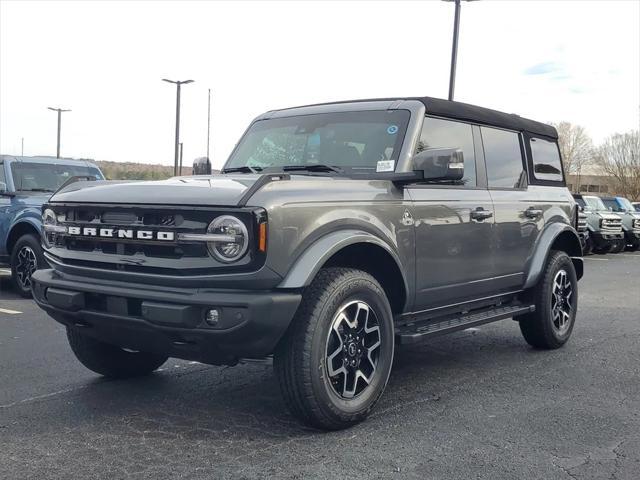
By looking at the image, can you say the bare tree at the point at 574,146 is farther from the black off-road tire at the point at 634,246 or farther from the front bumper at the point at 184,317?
the front bumper at the point at 184,317

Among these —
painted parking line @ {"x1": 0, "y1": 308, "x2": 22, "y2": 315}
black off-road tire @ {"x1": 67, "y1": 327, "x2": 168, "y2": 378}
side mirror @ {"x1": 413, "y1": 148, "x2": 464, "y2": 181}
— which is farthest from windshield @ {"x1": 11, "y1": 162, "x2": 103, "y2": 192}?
side mirror @ {"x1": 413, "y1": 148, "x2": 464, "y2": 181}

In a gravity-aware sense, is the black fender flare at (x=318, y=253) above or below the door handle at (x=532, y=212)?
below

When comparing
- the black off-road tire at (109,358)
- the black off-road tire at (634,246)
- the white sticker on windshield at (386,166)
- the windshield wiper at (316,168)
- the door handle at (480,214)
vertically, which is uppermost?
the white sticker on windshield at (386,166)

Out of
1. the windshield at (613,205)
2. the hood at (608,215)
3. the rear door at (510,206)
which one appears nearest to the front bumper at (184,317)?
the rear door at (510,206)

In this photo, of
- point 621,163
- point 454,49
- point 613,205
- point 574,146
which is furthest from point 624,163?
point 454,49

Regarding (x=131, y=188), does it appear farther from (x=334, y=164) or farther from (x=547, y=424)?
(x=547, y=424)

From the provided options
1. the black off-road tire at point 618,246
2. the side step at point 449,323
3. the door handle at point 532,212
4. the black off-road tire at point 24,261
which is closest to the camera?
the side step at point 449,323

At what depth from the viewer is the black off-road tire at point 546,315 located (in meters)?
5.93

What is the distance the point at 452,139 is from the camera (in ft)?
16.9

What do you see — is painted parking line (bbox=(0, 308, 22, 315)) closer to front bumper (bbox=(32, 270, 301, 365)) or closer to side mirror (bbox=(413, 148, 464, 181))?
front bumper (bbox=(32, 270, 301, 365))

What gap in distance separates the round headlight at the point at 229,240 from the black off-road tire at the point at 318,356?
48 cm

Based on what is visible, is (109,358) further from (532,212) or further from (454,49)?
(454,49)

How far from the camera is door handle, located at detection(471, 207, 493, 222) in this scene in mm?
5027

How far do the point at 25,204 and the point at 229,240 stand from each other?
639 cm
